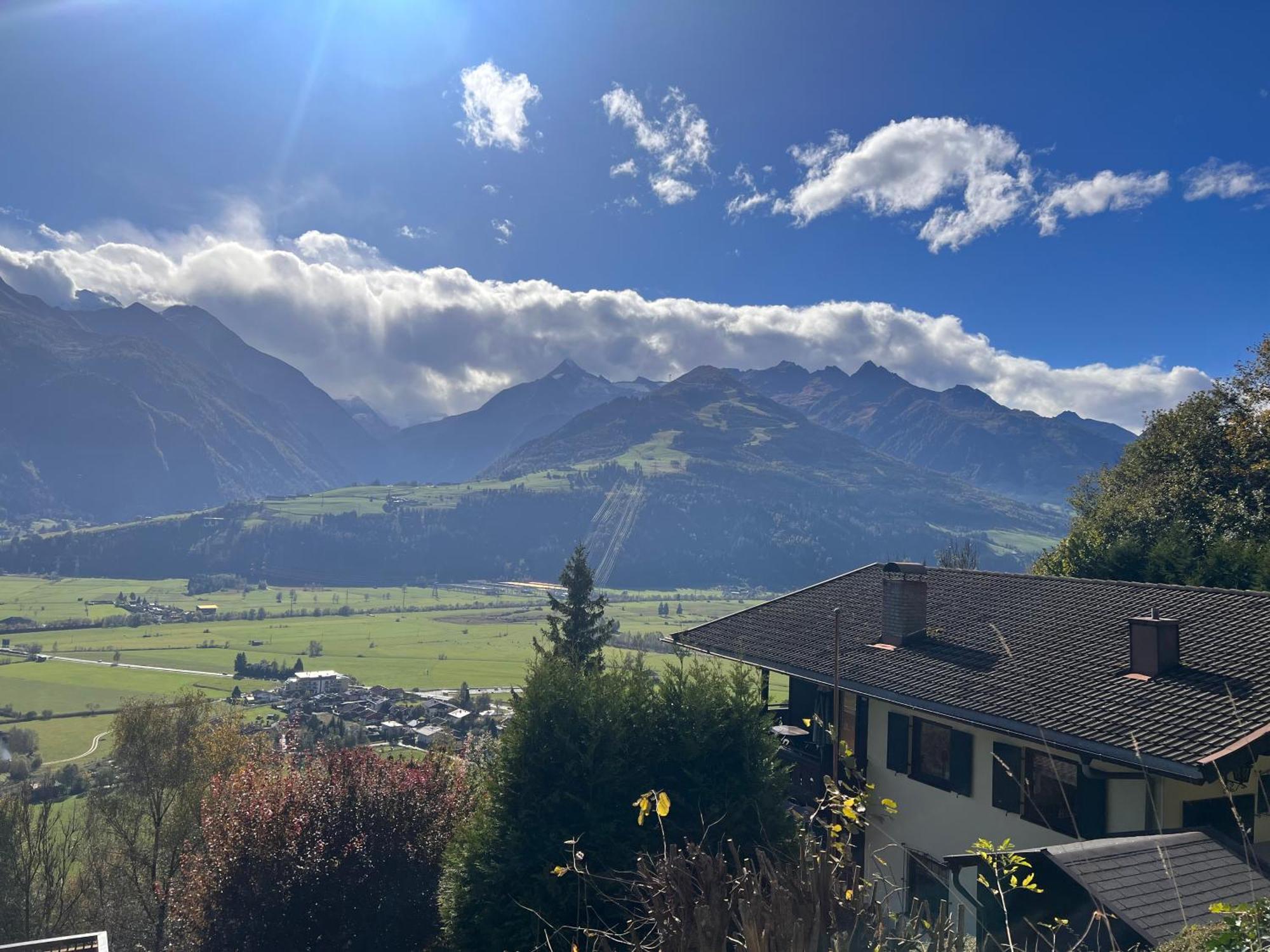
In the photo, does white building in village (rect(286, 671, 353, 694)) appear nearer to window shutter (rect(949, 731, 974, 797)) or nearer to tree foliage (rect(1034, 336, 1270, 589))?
tree foliage (rect(1034, 336, 1270, 589))

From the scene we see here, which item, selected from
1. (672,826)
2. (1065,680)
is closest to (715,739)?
(672,826)

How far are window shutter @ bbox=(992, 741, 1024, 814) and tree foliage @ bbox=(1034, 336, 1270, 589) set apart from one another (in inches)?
492

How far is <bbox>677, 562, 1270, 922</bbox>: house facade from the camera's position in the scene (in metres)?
10.2

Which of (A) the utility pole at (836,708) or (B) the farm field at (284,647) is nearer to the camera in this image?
(A) the utility pole at (836,708)

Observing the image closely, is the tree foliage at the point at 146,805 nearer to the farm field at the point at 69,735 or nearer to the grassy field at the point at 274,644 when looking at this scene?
the grassy field at the point at 274,644

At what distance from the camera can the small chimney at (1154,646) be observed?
1186 centimetres

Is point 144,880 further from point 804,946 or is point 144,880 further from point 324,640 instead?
point 324,640

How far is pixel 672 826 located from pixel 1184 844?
5895 mm

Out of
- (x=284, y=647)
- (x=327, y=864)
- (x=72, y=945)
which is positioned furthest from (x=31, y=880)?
(x=284, y=647)

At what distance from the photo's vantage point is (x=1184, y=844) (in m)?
8.38

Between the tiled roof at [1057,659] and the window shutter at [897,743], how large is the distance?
621 millimetres

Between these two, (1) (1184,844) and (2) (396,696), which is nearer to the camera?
(1) (1184,844)

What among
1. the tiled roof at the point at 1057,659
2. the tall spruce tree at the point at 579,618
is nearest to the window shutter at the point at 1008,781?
the tiled roof at the point at 1057,659

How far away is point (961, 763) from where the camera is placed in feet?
43.2
